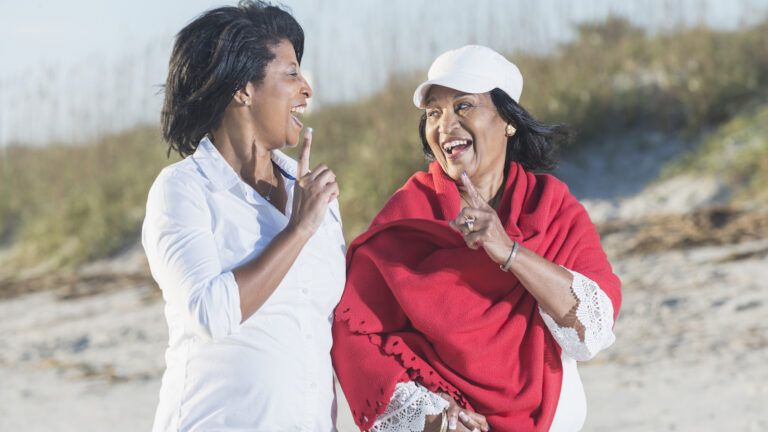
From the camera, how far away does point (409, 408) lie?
3051 millimetres

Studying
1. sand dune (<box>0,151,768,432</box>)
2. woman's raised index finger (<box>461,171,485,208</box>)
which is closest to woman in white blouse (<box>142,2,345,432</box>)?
woman's raised index finger (<box>461,171,485,208</box>)

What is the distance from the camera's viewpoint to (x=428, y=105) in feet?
11.0

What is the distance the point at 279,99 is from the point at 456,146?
25.2 inches

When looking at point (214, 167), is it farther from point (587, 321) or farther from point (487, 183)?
point (587, 321)

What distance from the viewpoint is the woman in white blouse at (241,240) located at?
Result: 266 cm

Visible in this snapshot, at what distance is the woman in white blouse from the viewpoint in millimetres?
2660

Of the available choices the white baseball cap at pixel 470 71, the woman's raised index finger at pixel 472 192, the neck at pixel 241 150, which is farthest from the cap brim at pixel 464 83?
the neck at pixel 241 150

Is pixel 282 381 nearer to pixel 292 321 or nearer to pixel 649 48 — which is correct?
pixel 292 321

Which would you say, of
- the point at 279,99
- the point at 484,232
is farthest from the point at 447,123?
the point at 279,99

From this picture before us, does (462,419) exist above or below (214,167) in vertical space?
below

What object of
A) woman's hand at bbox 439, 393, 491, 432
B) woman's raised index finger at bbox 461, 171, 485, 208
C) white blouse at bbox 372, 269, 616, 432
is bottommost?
woman's hand at bbox 439, 393, 491, 432

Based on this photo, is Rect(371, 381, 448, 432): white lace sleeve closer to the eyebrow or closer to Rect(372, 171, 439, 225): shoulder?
Rect(372, 171, 439, 225): shoulder

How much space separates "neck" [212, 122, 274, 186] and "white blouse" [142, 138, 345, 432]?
0.06 meters

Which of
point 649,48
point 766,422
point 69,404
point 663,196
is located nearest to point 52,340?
point 69,404
